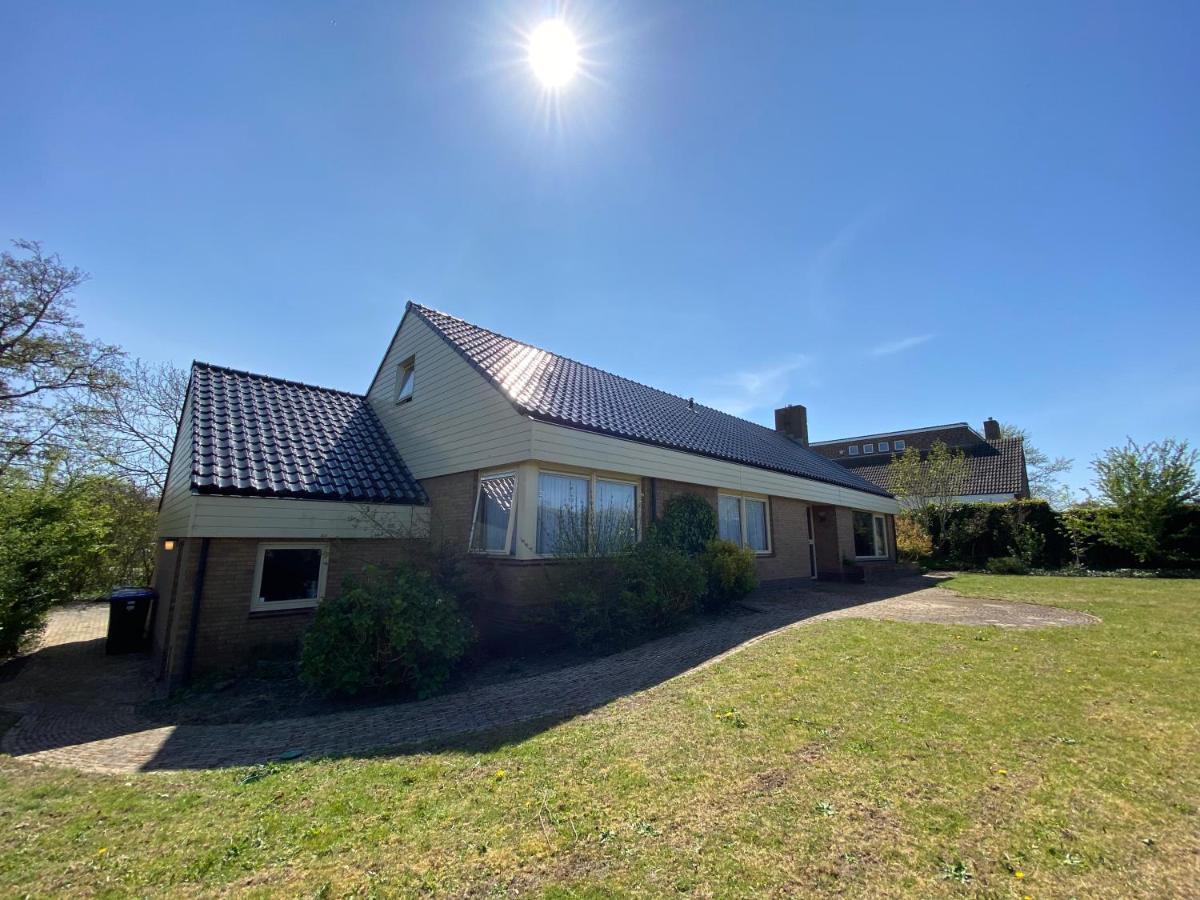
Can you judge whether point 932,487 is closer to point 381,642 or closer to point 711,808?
point 381,642

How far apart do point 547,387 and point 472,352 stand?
193 cm

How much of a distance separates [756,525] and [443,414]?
9.47 metres

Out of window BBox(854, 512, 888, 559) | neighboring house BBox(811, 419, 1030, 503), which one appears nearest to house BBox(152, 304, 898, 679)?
window BBox(854, 512, 888, 559)

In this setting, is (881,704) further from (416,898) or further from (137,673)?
(137,673)

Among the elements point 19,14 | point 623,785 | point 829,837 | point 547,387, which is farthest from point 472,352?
point 829,837

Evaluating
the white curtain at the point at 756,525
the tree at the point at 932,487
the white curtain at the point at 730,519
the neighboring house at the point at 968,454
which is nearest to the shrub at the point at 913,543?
the tree at the point at 932,487

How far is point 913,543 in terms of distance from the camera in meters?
24.6

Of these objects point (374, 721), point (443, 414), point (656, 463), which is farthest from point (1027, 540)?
point (374, 721)

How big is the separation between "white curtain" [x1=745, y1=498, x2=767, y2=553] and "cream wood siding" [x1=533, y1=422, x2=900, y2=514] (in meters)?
0.51

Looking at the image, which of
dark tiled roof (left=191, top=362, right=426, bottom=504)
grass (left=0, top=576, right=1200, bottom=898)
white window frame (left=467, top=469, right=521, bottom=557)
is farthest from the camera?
white window frame (left=467, top=469, right=521, bottom=557)

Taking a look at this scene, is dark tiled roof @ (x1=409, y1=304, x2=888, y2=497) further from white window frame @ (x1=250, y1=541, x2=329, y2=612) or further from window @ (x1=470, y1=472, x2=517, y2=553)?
white window frame @ (x1=250, y1=541, x2=329, y2=612)

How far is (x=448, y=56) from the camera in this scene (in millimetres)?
9258

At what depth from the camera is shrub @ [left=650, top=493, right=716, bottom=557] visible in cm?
1175

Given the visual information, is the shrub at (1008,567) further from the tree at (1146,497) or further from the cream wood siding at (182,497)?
the cream wood siding at (182,497)
